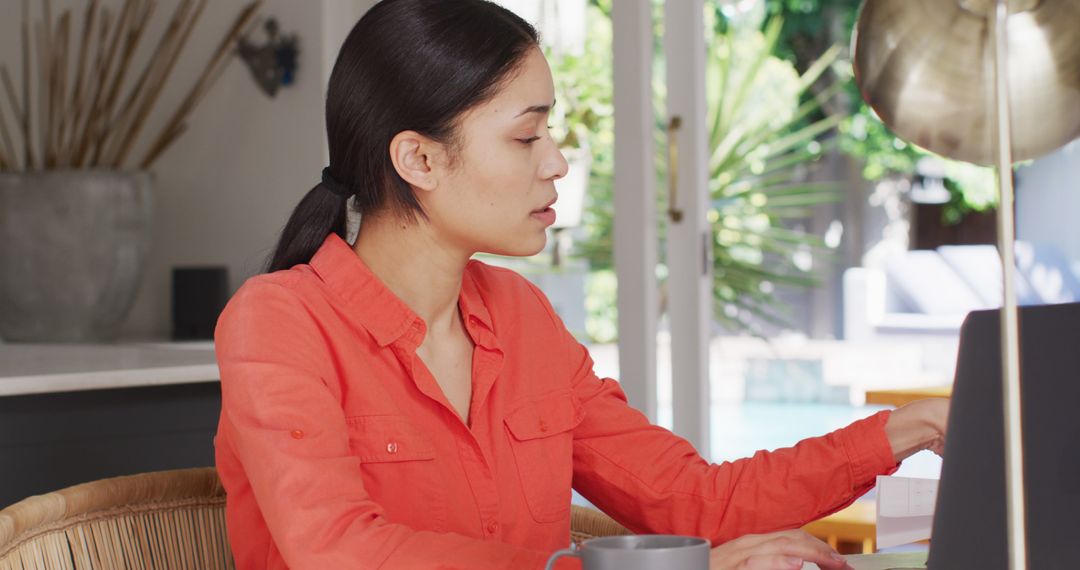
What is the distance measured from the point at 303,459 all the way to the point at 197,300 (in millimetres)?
2099

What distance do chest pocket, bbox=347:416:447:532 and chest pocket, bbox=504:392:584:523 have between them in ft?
0.36

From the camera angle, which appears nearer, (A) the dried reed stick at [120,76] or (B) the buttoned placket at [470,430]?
(B) the buttoned placket at [470,430]

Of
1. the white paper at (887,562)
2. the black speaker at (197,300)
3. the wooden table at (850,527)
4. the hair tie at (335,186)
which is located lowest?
the wooden table at (850,527)

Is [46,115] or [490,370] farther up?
[46,115]

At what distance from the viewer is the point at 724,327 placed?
3551 millimetres

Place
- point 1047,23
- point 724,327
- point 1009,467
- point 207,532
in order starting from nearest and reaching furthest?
point 1009,467
point 1047,23
point 207,532
point 724,327

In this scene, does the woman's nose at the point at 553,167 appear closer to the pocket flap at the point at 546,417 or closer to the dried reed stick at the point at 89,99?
the pocket flap at the point at 546,417

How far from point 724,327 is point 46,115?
5.96ft

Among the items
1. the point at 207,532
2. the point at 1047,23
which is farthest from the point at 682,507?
the point at 1047,23

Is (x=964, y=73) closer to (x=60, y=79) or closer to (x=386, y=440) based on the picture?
(x=386, y=440)

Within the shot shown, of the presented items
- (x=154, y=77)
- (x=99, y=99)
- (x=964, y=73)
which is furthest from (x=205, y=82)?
(x=964, y=73)

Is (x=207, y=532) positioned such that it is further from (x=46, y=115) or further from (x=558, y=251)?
(x=46, y=115)

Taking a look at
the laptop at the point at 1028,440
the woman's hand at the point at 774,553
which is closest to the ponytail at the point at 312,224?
the woman's hand at the point at 774,553

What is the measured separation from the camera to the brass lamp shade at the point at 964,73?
92 centimetres
